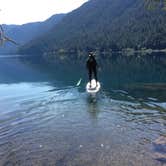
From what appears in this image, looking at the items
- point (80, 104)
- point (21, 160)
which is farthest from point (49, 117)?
point (21, 160)

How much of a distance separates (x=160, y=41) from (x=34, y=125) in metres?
185

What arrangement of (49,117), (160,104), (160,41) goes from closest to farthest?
(49,117), (160,104), (160,41)

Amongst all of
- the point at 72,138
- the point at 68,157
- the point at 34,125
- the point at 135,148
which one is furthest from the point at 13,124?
the point at 135,148

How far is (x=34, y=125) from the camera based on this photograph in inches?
693

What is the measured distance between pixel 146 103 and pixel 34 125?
396 inches

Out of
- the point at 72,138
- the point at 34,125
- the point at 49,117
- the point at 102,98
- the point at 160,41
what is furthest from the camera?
the point at 160,41

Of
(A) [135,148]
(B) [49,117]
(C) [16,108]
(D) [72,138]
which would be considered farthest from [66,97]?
(A) [135,148]

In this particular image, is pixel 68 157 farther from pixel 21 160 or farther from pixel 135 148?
pixel 135 148

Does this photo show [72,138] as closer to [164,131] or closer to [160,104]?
[164,131]

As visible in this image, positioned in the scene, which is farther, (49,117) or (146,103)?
(146,103)

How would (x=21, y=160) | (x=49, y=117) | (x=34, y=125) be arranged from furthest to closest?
(x=49, y=117) → (x=34, y=125) → (x=21, y=160)

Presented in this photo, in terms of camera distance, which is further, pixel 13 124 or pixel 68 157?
pixel 13 124

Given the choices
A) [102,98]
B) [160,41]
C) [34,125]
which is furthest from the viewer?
[160,41]

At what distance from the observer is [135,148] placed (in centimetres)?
1298
